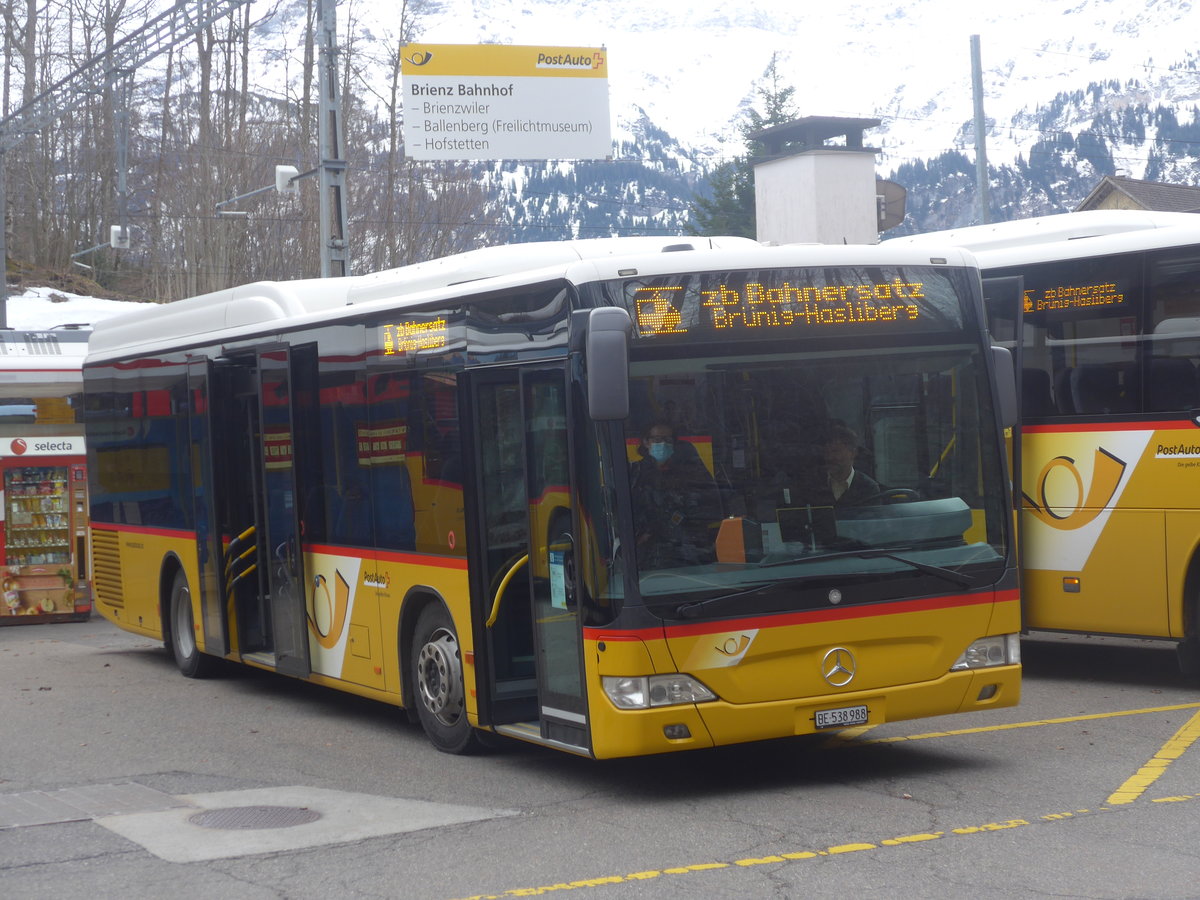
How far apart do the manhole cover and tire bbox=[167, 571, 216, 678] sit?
5441 millimetres

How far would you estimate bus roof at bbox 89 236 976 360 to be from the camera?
829 cm

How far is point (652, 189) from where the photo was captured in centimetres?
12369

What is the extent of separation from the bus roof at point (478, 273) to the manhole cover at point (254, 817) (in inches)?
115

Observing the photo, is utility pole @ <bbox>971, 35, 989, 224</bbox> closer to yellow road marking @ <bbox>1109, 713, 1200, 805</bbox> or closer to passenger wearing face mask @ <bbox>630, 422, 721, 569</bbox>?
yellow road marking @ <bbox>1109, 713, 1200, 805</bbox>

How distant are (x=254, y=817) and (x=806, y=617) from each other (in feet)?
9.63

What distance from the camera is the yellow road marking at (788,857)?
21.6 feet

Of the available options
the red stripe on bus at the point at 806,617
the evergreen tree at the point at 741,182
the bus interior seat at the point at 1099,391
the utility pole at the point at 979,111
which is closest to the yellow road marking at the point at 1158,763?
the red stripe on bus at the point at 806,617

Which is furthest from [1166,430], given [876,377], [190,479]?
[190,479]

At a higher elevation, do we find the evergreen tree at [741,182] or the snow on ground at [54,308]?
the evergreen tree at [741,182]

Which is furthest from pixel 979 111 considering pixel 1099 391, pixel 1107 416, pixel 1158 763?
pixel 1158 763

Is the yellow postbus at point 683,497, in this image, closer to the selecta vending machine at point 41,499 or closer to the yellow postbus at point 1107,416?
the yellow postbus at point 1107,416

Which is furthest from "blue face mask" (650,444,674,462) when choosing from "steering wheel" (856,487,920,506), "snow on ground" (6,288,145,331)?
"snow on ground" (6,288,145,331)

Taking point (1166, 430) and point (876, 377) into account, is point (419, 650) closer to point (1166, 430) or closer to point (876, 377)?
point (876, 377)

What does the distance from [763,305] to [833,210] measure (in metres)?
20.5
